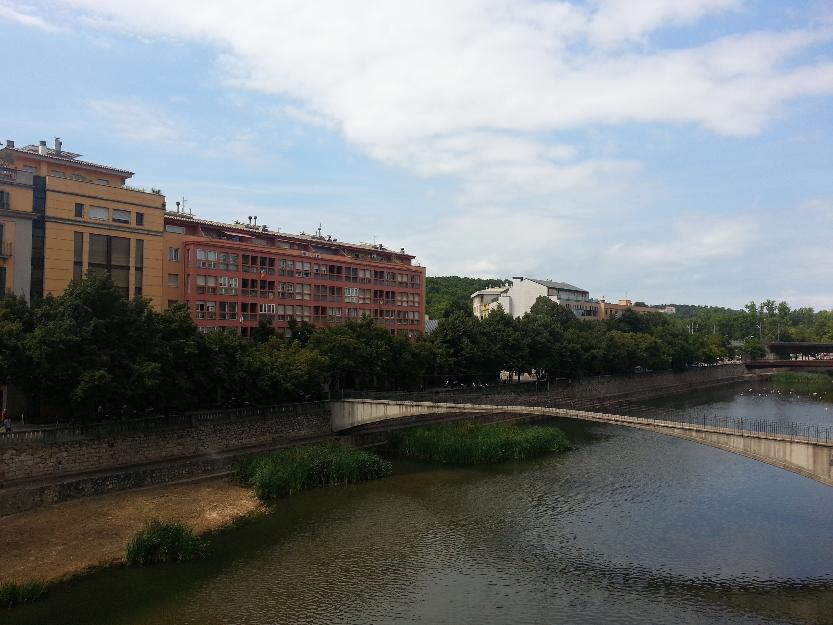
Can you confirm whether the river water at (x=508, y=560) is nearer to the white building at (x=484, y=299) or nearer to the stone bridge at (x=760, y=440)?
the stone bridge at (x=760, y=440)

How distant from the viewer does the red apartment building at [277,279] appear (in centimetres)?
6059

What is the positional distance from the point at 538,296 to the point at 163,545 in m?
98.3

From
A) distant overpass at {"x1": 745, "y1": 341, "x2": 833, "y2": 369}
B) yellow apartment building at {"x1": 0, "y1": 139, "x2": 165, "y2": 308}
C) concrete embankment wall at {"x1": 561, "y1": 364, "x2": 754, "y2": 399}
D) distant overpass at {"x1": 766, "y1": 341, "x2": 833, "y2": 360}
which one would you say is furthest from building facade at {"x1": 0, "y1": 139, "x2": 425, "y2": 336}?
distant overpass at {"x1": 766, "y1": 341, "x2": 833, "y2": 360}

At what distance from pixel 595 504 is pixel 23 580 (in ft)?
90.7

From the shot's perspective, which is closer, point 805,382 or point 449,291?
point 805,382

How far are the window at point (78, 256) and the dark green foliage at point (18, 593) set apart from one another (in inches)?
1249

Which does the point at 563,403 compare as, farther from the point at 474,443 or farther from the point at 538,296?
the point at 538,296

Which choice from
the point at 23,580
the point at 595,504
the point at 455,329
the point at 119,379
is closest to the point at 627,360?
the point at 455,329

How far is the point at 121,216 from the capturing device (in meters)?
53.2

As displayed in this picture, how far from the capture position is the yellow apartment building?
47625 mm

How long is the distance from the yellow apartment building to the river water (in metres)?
25.4

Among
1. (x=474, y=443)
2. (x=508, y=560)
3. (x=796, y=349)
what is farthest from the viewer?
(x=796, y=349)

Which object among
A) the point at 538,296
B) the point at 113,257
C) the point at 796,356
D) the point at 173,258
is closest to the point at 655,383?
the point at 538,296

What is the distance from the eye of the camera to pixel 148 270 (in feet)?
179
